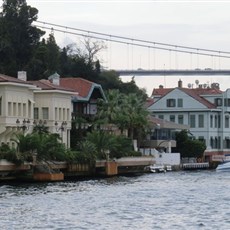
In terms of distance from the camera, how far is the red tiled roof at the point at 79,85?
11399 centimetres

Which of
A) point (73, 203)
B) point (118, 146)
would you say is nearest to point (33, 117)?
point (118, 146)

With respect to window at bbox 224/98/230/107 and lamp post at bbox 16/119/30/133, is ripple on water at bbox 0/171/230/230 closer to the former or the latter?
lamp post at bbox 16/119/30/133

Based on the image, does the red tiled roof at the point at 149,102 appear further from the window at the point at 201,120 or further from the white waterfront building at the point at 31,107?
the white waterfront building at the point at 31,107

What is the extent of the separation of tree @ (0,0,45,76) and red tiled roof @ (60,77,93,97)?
12.9 metres

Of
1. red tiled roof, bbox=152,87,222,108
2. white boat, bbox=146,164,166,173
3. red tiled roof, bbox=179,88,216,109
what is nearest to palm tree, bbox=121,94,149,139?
white boat, bbox=146,164,166,173

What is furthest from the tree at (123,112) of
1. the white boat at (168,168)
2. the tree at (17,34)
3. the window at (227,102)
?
the window at (227,102)

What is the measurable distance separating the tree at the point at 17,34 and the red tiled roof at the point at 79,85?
506 inches

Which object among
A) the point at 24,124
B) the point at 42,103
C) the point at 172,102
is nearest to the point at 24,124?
the point at 24,124

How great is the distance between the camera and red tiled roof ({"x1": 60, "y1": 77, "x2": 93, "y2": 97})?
113994 mm

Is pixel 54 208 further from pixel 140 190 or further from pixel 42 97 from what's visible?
pixel 42 97

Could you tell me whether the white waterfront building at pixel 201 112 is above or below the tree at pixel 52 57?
below

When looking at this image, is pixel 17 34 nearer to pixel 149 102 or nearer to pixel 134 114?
pixel 134 114

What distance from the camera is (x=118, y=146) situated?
9825cm

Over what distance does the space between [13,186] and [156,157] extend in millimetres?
46290
